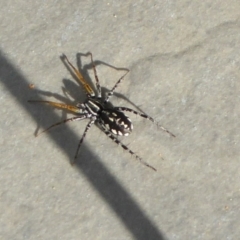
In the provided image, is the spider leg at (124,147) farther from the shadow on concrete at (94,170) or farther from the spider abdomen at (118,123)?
the shadow on concrete at (94,170)

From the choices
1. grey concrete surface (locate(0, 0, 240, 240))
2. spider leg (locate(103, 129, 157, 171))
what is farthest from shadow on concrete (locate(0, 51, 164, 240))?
spider leg (locate(103, 129, 157, 171))

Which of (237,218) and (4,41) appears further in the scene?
(4,41)

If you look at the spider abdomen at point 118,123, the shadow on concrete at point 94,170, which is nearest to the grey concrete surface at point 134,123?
the shadow on concrete at point 94,170

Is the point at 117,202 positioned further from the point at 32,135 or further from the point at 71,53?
the point at 71,53

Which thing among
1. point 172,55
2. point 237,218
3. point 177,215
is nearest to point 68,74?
point 172,55

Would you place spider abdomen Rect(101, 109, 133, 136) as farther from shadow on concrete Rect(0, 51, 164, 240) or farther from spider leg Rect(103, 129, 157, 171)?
shadow on concrete Rect(0, 51, 164, 240)

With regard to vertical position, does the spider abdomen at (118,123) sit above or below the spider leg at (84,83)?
below

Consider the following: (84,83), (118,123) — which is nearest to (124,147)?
(118,123)
